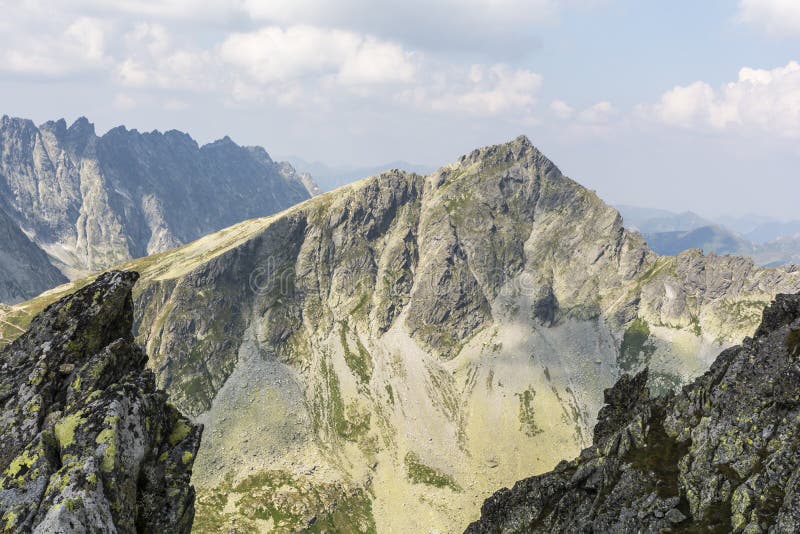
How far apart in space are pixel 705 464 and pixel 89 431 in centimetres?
3702

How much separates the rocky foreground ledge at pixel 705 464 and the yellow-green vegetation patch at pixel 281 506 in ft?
329

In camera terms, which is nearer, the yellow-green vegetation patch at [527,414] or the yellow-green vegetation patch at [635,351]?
the yellow-green vegetation patch at [527,414]

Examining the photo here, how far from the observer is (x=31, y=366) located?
22984 mm

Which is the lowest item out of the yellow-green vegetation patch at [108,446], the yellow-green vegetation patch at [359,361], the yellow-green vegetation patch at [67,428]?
the yellow-green vegetation patch at [359,361]

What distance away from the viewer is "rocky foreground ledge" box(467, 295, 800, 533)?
27188 millimetres

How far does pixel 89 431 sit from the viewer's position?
19.5m

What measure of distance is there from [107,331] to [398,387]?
534 ft

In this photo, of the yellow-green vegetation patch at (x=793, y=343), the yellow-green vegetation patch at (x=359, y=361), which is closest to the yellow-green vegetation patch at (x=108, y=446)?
the yellow-green vegetation patch at (x=793, y=343)

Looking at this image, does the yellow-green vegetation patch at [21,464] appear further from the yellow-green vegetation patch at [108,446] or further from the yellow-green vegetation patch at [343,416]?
the yellow-green vegetation patch at [343,416]

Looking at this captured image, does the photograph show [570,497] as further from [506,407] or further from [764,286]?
[764,286]

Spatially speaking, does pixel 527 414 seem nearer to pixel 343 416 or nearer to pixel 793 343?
pixel 343 416

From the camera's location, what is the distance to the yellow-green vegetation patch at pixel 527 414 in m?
167

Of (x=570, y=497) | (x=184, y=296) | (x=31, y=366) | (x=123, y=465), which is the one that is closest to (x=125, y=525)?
(x=123, y=465)

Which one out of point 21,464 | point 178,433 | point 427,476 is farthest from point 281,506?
point 21,464
